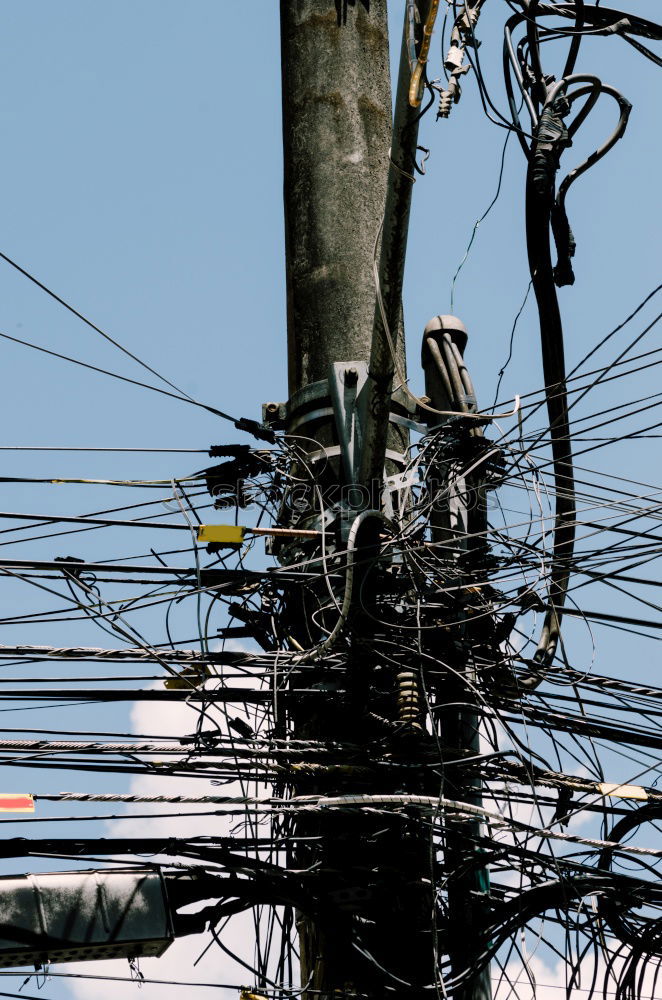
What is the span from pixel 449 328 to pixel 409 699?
2078 millimetres

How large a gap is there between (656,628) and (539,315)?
5.19 ft

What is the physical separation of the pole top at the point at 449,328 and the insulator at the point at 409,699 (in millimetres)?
1932

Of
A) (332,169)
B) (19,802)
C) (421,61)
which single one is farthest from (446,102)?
(19,802)

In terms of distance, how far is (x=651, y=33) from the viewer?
6.69 m

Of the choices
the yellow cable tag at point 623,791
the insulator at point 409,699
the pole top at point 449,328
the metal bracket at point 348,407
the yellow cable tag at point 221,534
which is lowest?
the yellow cable tag at point 623,791

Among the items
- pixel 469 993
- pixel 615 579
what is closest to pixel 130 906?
pixel 469 993

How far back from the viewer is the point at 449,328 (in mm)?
6926

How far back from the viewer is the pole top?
22.7 feet

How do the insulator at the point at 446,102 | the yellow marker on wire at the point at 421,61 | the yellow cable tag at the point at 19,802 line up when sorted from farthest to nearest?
1. the yellow cable tag at the point at 19,802
2. the insulator at the point at 446,102
3. the yellow marker on wire at the point at 421,61

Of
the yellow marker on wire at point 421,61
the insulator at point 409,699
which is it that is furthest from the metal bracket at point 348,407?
the yellow marker on wire at point 421,61

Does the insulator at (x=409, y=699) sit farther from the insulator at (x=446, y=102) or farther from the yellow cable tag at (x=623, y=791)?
the insulator at (x=446, y=102)

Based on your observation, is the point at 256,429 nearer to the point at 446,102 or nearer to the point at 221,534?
the point at 221,534

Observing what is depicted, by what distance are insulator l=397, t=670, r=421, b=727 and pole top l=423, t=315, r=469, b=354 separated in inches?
76.1

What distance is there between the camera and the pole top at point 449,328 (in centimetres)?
693
